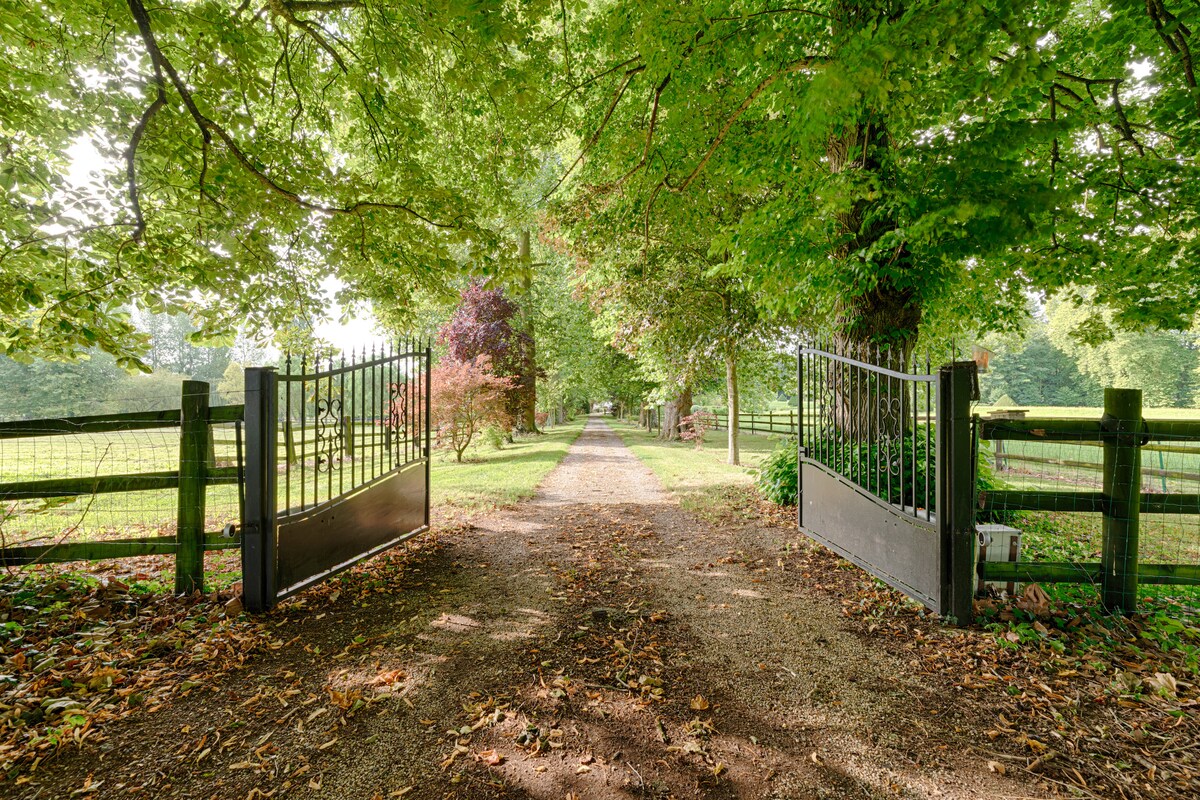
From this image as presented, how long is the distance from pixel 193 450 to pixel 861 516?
6178 millimetres

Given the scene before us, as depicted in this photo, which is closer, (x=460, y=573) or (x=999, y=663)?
(x=999, y=663)

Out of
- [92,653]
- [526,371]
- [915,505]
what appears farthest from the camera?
[526,371]

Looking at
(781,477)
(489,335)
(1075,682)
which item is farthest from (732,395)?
(489,335)

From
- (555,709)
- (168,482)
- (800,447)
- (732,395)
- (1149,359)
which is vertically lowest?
(555,709)

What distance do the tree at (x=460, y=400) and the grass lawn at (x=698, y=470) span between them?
199 inches

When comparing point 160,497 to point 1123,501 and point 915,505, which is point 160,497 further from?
point 1123,501

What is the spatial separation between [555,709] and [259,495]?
2.85 metres

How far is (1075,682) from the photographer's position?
2.91 meters

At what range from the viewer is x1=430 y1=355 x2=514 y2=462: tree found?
1329cm

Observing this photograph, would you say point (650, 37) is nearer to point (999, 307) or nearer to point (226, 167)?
point (226, 167)

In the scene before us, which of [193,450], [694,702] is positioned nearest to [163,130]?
[193,450]

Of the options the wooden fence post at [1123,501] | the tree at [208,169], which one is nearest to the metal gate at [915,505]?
the wooden fence post at [1123,501]

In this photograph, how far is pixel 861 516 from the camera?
15.1ft

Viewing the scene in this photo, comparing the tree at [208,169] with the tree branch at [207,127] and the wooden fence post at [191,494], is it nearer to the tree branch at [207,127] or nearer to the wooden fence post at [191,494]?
the tree branch at [207,127]
